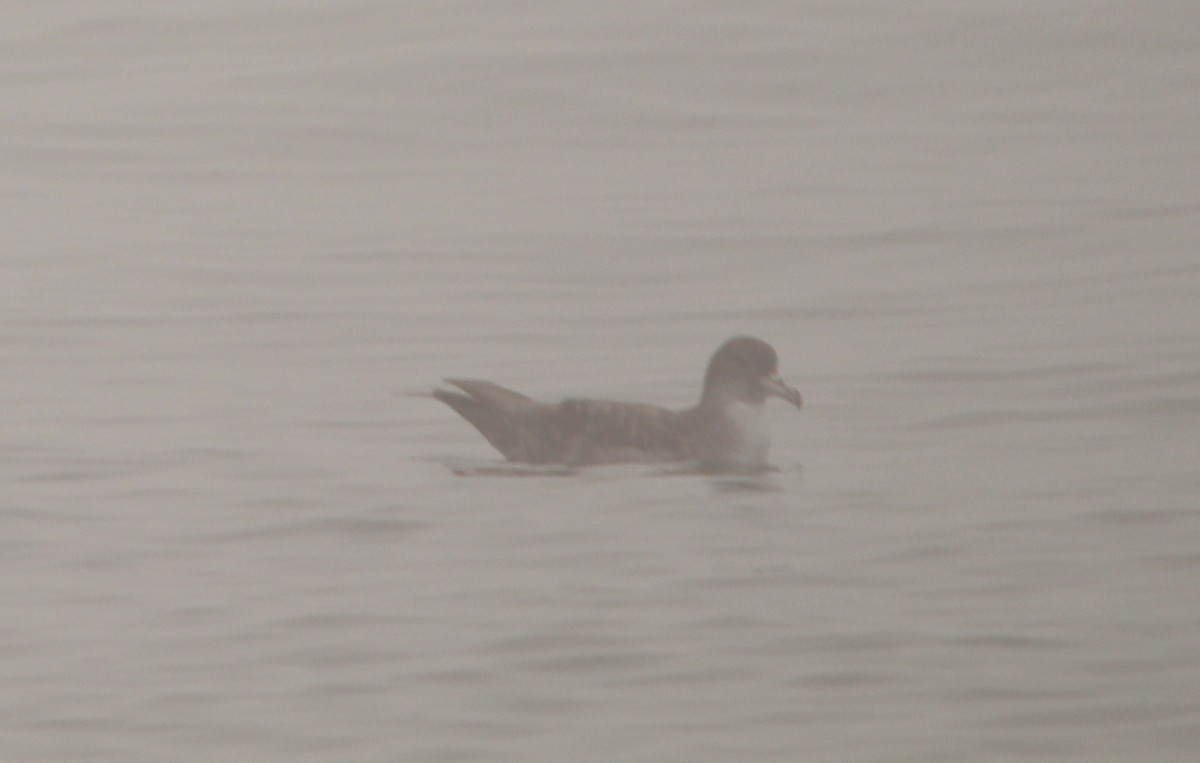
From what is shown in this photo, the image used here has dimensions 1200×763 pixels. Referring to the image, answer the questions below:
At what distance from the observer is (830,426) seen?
15992 millimetres

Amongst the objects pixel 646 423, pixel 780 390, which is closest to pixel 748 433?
pixel 780 390

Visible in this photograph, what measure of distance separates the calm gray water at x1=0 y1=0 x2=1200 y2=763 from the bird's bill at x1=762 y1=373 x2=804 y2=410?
0.35 m

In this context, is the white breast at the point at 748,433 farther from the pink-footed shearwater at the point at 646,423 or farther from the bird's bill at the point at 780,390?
the bird's bill at the point at 780,390

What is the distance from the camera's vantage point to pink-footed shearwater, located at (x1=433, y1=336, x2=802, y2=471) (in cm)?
1457

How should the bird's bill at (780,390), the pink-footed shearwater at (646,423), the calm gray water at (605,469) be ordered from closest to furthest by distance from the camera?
1. the calm gray water at (605,469)
2. the pink-footed shearwater at (646,423)
3. the bird's bill at (780,390)

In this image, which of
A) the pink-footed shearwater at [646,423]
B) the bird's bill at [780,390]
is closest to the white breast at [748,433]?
the pink-footed shearwater at [646,423]

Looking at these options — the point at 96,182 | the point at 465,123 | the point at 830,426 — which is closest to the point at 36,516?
the point at 830,426

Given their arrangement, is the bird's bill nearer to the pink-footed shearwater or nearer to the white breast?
the pink-footed shearwater

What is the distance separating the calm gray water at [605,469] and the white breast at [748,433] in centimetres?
28

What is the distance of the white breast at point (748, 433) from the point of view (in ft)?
48.2

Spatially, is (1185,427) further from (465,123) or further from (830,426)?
(465,123)

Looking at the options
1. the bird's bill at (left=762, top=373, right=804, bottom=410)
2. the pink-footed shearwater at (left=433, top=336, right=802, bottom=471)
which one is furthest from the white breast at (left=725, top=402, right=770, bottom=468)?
the bird's bill at (left=762, top=373, right=804, bottom=410)

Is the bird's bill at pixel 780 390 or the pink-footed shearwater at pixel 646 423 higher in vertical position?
the bird's bill at pixel 780 390

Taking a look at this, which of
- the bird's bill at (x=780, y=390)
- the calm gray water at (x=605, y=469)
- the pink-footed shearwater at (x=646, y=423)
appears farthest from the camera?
the bird's bill at (x=780, y=390)
